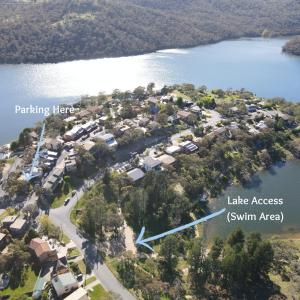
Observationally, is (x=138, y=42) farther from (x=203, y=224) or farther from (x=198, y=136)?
(x=203, y=224)

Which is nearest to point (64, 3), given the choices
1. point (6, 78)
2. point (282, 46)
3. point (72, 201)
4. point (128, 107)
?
point (6, 78)

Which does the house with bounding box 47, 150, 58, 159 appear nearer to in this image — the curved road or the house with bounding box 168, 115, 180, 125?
the curved road

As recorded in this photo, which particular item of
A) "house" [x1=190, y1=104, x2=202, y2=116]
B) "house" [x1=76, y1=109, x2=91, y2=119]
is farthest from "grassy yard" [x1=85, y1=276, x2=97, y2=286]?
"house" [x1=190, y1=104, x2=202, y2=116]

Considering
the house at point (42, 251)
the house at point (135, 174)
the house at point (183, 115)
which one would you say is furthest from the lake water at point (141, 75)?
the house at point (42, 251)

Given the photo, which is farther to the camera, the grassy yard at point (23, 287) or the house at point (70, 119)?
the house at point (70, 119)

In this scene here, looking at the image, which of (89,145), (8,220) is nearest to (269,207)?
(89,145)

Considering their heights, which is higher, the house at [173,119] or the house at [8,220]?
the house at [173,119]

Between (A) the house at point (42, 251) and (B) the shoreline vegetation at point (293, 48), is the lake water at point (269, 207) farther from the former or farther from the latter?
(B) the shoreline vegetation at point (293, 48)
